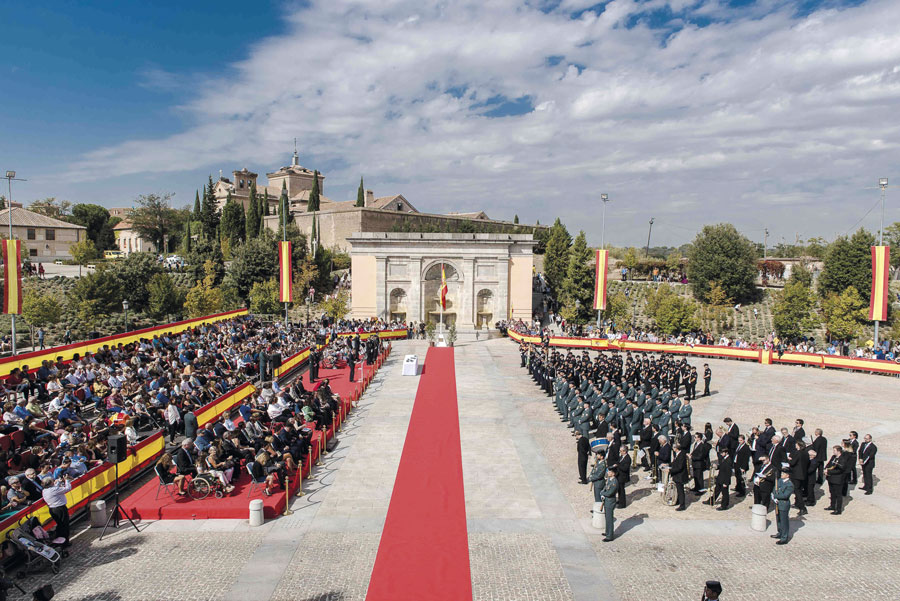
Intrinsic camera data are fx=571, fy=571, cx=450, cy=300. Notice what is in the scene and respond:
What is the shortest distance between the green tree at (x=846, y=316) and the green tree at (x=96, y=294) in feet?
166

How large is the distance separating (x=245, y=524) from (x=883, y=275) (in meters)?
30.7

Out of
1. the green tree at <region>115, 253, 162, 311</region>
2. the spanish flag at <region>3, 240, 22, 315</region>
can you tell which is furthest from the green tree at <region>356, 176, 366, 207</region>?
the spanish flag at <region>3, 240, 22, 315</region>

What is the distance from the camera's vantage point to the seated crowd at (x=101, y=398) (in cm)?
1129

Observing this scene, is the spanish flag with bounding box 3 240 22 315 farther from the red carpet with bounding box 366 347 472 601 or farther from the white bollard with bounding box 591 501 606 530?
the white bollard with bounding box 591 501 606 530

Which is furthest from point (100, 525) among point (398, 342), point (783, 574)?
point (398, 342)

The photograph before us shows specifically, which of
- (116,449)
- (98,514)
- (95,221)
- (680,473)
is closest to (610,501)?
(680,473)

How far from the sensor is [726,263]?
5538cm

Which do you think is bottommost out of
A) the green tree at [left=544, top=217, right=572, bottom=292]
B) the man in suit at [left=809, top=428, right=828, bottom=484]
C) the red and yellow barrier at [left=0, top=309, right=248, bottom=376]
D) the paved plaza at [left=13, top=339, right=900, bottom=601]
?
the paved plaza at [left=13, top=339, right=900, bottom=601]

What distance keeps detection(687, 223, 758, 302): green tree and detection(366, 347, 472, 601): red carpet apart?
46.3 meters

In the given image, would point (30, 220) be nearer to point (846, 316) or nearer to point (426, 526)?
point (426, 526)

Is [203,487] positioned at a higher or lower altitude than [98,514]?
higher

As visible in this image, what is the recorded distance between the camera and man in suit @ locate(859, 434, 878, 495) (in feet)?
40.6

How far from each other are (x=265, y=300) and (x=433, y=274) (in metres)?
13.9

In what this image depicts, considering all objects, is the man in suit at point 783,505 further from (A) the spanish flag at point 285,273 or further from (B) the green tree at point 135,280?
(B) the green tree at point 135,280
